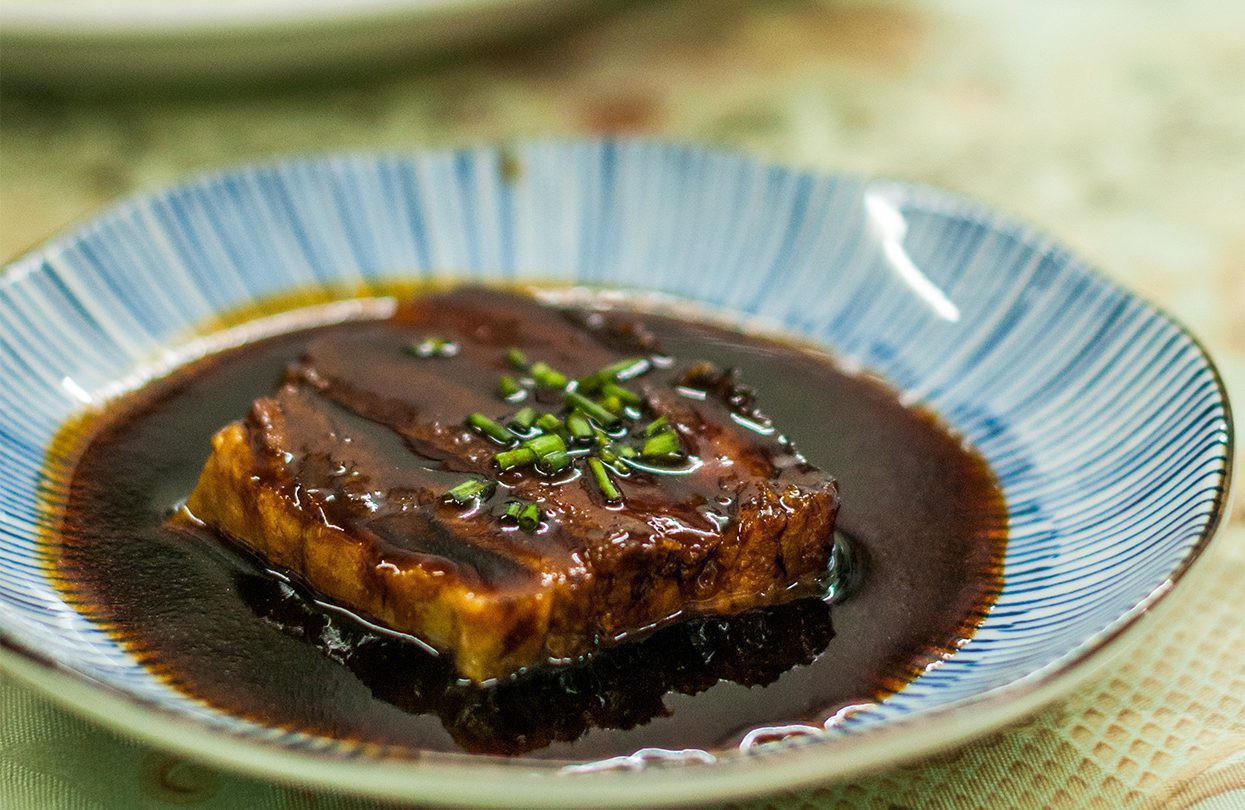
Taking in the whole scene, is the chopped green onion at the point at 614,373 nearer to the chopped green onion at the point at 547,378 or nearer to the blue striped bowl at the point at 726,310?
the chopped green onion at the point at 547,378

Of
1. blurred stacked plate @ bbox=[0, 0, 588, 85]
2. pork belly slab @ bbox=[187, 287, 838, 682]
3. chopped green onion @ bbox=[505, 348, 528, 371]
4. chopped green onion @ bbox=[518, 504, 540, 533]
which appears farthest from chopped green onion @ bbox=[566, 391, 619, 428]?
blurred stacked plate @ bbox=[0, 0, 588, 85]

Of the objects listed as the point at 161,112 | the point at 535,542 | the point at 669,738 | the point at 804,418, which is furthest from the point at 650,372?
the point at 161,112

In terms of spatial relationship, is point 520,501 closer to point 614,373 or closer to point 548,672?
point 548,672

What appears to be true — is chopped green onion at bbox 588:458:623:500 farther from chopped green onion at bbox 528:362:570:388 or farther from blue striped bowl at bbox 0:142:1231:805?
blue striped bowl at bbox 0:142:1231:805

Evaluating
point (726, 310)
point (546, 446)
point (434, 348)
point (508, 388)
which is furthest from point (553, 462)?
point (726, 310)

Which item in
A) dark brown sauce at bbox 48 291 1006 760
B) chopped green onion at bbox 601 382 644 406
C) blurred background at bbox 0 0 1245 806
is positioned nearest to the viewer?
dark brown sauce at bbox 48 291 1006 760

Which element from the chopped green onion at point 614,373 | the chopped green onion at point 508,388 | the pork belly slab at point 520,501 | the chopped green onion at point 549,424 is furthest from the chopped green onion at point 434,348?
the chopped green onion at point 549,424
